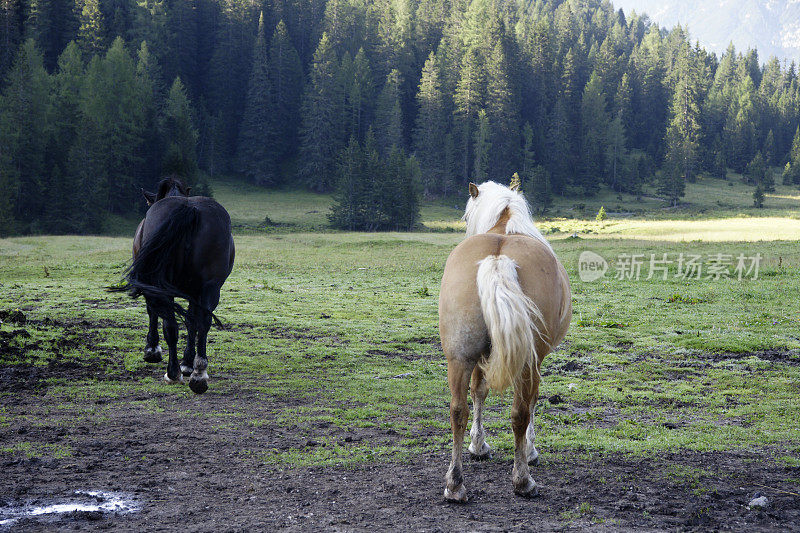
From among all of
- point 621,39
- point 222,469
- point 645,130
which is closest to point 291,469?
point 222,469

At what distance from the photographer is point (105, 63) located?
220 feet

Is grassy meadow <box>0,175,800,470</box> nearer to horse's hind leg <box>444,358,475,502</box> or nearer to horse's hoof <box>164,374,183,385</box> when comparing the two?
horse's hoof <box>164,374,183,385</box>

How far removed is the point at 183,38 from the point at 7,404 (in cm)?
10242

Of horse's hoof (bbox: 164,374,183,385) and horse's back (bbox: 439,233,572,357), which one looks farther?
horse's hoof (bbox: 164,374,183,385)

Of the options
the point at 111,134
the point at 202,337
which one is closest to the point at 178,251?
the point at 202,337

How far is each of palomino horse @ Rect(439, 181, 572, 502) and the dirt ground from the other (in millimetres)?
459

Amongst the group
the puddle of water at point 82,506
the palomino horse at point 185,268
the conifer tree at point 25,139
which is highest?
the conifer tree at point 25,139

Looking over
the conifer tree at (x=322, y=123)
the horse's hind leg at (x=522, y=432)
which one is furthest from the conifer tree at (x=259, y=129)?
the horse's hind leg at (x=522, y=432)

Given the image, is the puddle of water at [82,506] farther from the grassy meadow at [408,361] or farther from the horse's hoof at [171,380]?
the horse's hoof at [171,380]

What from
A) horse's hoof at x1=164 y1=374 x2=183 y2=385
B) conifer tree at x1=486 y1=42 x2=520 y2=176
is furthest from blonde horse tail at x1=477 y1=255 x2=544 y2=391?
conifer tree at x1=486 y1=42 x2=520 y2=176

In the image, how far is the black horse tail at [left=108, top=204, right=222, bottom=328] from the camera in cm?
840

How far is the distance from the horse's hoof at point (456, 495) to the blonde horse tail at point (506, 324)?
913 millimetres

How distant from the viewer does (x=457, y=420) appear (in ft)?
17.8

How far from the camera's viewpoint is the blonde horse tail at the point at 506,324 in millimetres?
5223
